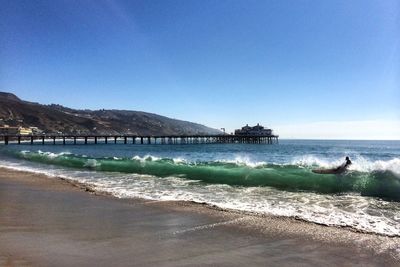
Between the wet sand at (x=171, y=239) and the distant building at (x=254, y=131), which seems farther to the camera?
the distant building at (x=254, y=131)

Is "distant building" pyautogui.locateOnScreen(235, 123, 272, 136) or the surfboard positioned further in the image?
"distant building" pyautogui.locateOnScreen(235, 123, 272, 136)

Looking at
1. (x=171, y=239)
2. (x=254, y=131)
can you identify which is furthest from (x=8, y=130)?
(x=171, y=239)

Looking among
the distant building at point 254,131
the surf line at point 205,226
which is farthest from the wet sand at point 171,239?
the distant building at point 254,131

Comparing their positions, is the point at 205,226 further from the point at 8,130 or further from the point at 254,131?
the point at 8,130

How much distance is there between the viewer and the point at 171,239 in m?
7.39

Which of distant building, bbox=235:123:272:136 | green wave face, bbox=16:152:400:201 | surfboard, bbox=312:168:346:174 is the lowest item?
green wave face, bbox=16:152:400:201

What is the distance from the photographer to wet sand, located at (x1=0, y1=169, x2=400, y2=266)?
6055 mm

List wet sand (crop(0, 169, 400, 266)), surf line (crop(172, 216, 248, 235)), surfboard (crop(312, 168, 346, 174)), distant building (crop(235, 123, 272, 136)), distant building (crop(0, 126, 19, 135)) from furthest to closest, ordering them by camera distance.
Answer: distant building (crop(0, 126, 19, 135)) → distant building (crop(235, 123, 272, 136)) → surfboard (crop(312, 168, 346, 174)) → surf line (crop(172, 216, 248, 235)) → wet sand (crop(0, 169, 400, 266))

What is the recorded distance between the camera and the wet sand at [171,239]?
6.05 metres

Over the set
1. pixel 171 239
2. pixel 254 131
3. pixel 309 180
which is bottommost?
pixel 309 180

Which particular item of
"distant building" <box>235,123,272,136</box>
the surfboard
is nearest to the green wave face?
the surfboard

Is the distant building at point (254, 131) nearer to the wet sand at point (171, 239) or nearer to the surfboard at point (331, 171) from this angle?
the surfboard at point (331, 171)

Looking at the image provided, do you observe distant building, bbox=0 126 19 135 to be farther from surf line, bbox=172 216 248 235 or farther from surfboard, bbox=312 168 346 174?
surf line, bbox=172 216 248 235

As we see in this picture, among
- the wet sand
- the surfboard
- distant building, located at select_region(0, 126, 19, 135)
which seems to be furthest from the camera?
distant building, located at select_region(0, 126, 19, 135)
